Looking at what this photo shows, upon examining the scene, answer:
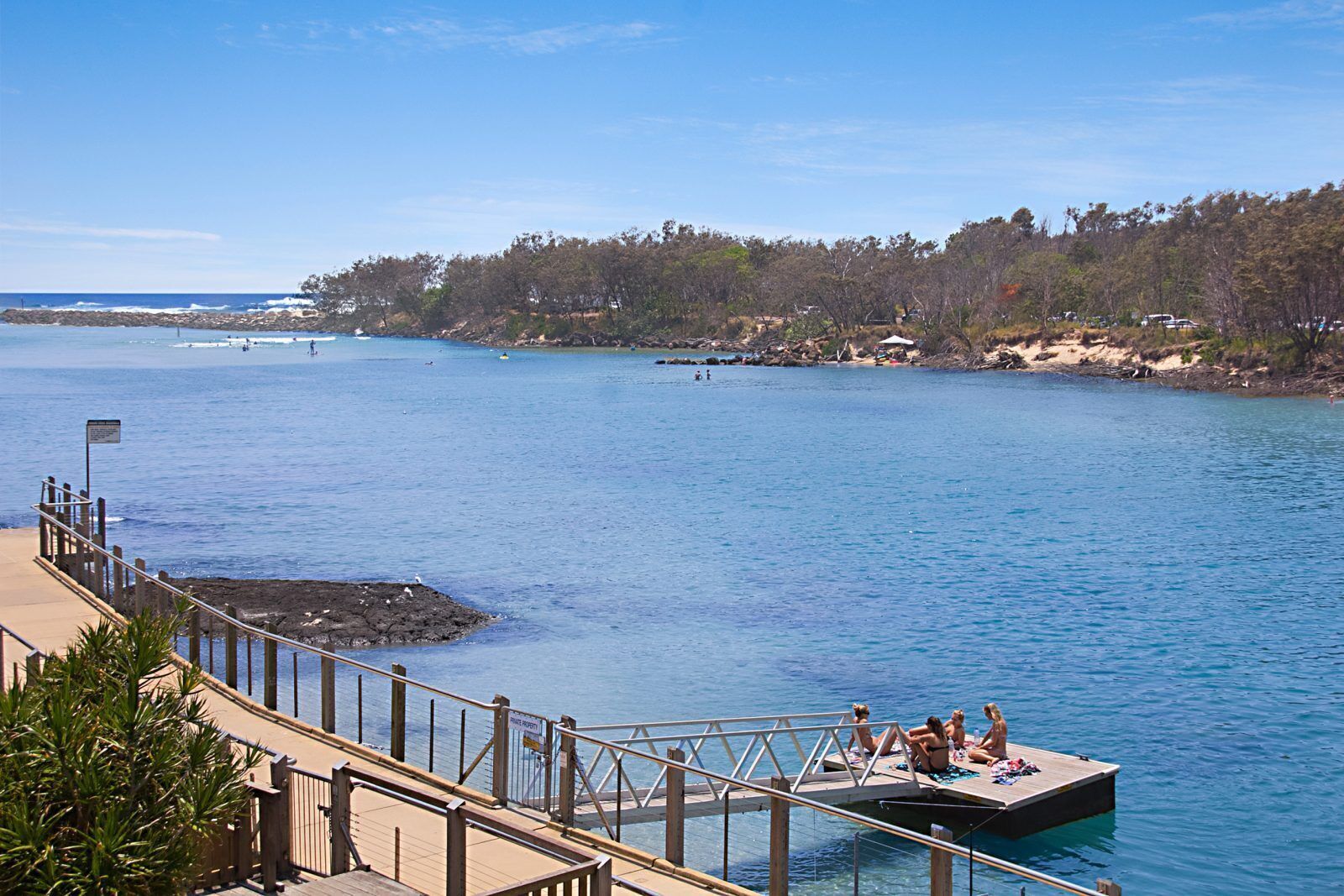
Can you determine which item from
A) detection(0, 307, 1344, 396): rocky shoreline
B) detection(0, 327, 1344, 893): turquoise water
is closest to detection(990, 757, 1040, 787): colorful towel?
detection(0, 327, 1344, 893): turquoise water

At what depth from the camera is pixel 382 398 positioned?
4050 inches

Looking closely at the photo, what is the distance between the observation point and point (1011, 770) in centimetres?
1791

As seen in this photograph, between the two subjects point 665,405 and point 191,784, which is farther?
point 665,405

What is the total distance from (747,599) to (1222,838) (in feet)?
50.8

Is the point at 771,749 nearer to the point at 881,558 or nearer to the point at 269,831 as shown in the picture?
the point at 269,831

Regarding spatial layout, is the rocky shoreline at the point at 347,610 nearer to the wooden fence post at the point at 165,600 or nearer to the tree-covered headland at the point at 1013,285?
the wooden fence post at the point at 165,600

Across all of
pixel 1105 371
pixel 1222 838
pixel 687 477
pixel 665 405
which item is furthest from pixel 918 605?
pixel 1105 371

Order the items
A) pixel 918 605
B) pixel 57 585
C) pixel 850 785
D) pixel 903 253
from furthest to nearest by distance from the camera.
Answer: pixel 903 253 < pixel 918 605 < pixel 57 585 < pixel 850 785

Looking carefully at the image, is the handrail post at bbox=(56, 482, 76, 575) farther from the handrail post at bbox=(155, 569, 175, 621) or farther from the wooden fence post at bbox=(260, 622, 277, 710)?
the wooden fence post at bbox=(260, 622, 277, 710)

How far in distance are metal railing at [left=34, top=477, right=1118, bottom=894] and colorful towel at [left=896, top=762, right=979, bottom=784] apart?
1.31 ft

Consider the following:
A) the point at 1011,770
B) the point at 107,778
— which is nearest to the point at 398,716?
the point at 107,778

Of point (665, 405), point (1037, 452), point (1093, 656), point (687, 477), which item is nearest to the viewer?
point (1093, 656)

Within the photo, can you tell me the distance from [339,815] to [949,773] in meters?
10.2

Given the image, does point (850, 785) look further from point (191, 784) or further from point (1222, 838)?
point (191, 784)
